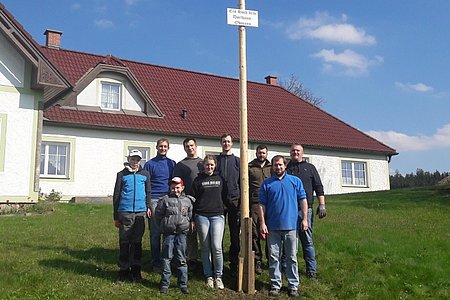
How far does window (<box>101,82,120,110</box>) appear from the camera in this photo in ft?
68.3

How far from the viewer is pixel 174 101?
23.9 metres

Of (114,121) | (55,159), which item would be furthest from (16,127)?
(114,121)

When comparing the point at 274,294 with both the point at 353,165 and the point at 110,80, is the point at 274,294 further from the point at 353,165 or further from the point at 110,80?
the point at 353,165

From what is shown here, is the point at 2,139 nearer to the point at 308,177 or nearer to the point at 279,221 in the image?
the point at 308,177

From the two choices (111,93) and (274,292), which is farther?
(111,93)

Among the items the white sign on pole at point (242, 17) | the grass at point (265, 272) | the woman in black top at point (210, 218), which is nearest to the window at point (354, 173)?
the grass at point (265, 272)

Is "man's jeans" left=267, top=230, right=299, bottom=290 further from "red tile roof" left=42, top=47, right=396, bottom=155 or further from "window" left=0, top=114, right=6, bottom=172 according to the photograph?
"red tile roof" left=42, top=47, right=396, bottom=155

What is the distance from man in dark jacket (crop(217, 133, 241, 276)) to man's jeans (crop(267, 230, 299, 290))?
69cm

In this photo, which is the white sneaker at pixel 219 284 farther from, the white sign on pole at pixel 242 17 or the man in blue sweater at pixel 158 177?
the white sign on pole at pixel 242 17

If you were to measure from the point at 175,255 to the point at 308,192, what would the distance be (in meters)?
2.28

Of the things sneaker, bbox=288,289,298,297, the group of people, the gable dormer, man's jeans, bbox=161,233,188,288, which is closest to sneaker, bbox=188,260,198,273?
the group of people

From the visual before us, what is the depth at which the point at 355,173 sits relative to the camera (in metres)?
27.0

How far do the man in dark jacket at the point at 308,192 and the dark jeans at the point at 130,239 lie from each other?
2396mm

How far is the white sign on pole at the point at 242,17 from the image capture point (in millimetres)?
7277
